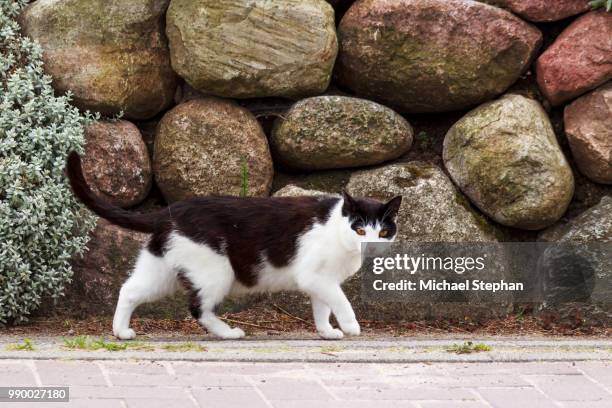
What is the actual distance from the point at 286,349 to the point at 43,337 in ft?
5.69

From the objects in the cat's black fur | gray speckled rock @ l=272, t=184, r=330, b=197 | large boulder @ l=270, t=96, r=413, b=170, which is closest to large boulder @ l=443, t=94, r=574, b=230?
large boulder @ l=270, t=96, r=413, b=170

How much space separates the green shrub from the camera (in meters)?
6.21

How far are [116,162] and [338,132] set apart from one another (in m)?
1.45

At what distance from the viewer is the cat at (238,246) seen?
5.74m

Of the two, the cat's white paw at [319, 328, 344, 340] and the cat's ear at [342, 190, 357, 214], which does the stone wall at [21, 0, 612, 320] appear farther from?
the cat's ear at [342, 190, 357, 214]

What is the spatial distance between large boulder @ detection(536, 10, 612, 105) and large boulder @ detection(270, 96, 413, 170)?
1039 millimetres

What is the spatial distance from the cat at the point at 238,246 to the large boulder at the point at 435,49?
1315 millimetres

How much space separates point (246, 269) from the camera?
5859 millimetres

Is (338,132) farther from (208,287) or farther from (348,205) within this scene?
(208,287)

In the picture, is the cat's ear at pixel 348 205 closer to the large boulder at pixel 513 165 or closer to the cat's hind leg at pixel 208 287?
the cat's hind leg at pixel 208 287

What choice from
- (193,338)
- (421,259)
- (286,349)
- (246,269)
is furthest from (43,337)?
(421,259)

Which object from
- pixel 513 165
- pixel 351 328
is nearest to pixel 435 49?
pixel 513 165

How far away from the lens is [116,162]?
6.75 meters

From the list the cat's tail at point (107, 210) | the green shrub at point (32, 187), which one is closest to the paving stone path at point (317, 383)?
the cat's tail at point (107, 210)
